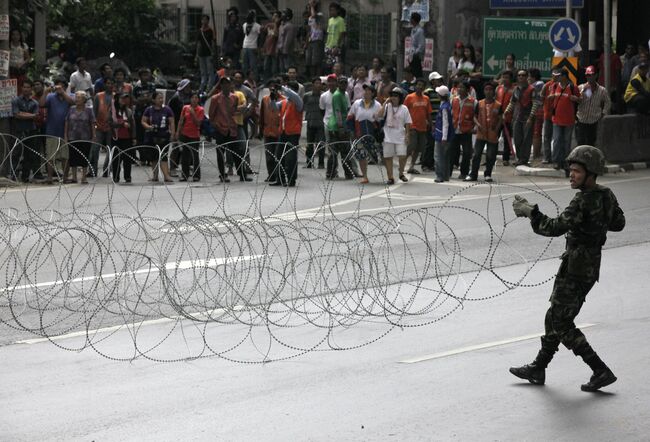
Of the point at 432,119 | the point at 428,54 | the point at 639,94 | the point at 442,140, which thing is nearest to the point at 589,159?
the point at 442,140

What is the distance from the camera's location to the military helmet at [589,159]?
894cm

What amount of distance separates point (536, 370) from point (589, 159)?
5.00 ft

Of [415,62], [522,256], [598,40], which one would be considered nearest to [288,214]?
[522,256]

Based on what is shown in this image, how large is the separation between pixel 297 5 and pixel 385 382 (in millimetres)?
31534

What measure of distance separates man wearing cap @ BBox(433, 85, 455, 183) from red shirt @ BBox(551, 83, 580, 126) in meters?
2.43

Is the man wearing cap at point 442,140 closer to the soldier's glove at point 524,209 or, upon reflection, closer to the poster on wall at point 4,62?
the poster on wall at point 4,62

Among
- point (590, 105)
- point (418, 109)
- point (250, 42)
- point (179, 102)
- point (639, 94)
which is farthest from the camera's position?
point (250, 42)

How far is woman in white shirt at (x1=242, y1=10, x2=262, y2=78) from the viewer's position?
33.4 meters

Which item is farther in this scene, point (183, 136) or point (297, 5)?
point (297, 5)

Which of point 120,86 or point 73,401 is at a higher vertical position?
point 120,86

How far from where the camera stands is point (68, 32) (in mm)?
35156

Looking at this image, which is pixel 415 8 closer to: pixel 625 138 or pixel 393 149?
pixel 625 138

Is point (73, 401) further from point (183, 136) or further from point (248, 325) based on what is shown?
point (183, 136)

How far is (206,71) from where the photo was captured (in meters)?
33.1
